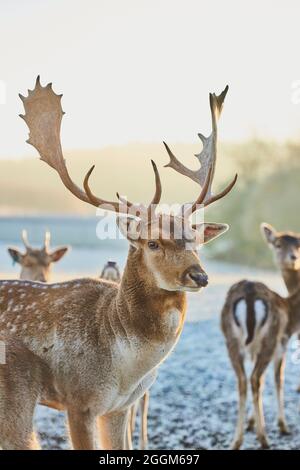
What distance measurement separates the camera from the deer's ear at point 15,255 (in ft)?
29.3

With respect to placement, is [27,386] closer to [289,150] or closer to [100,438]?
[100,438]

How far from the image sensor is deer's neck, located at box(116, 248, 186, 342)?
4.31m

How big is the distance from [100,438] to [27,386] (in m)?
0.62

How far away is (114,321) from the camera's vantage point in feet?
14.8

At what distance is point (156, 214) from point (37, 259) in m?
4.53

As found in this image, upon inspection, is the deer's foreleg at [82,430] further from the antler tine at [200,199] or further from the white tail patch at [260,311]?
the white tail patch at [260,311]

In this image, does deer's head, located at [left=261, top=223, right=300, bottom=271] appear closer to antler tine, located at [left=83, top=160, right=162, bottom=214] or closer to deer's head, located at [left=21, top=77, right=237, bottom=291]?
deer's head, located at [left=21, top=77, right=237, bottom=291]

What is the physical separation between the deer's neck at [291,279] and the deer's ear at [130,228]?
5151 millimetres

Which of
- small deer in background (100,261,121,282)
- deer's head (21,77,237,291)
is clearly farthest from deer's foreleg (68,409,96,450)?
small deer in background (100,261,121,282)

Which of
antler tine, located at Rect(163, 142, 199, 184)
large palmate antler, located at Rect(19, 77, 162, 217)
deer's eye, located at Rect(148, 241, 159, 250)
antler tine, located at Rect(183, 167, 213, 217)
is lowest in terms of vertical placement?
deer's eye, located at Rect(148, 241, 159, 250)

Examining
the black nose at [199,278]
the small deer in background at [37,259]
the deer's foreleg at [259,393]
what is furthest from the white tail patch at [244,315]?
the black nose at [199,278]

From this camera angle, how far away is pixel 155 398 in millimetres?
9273

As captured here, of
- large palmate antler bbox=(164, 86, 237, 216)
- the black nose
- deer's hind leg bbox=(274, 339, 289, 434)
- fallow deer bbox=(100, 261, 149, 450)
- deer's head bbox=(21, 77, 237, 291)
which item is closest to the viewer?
the black nose

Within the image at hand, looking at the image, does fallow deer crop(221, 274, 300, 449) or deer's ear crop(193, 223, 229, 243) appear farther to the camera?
fallow deer crop(221, 274, 300, 449)
